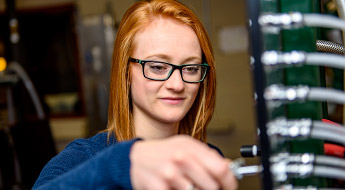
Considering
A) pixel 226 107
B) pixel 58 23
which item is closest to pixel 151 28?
pixel 226 107

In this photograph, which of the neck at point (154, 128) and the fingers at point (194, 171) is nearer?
the fingers at point (194, 171)

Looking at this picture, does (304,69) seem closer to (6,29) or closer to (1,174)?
(1,174)

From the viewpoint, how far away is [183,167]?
1.23 ft

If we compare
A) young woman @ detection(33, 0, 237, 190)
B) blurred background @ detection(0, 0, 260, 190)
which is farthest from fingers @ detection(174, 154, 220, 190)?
blurred background @ detection(0, 0, 260, 190)

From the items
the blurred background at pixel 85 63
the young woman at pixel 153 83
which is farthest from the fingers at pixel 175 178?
the blurred background at pixel 85 63

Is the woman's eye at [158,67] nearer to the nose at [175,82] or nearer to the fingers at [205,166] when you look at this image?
the nose at [175,82]

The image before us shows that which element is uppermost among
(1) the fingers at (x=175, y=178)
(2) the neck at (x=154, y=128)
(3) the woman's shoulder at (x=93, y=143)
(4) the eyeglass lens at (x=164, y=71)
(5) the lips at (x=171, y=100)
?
(4) the eyeglass lens at (x=164, y=71)

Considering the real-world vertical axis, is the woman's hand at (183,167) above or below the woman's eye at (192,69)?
below

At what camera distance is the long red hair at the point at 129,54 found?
0.91m

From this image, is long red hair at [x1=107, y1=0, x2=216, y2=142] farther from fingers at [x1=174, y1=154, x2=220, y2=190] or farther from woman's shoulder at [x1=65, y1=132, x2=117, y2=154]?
fingers at [x1=174, y1=154, x2=220, y2=190]

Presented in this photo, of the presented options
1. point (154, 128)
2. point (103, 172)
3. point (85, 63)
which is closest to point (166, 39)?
point (154, 128)

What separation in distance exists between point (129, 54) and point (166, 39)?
0.12 meters

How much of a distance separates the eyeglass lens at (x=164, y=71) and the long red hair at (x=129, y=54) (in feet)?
0.25

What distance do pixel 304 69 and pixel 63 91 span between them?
5.68 m
